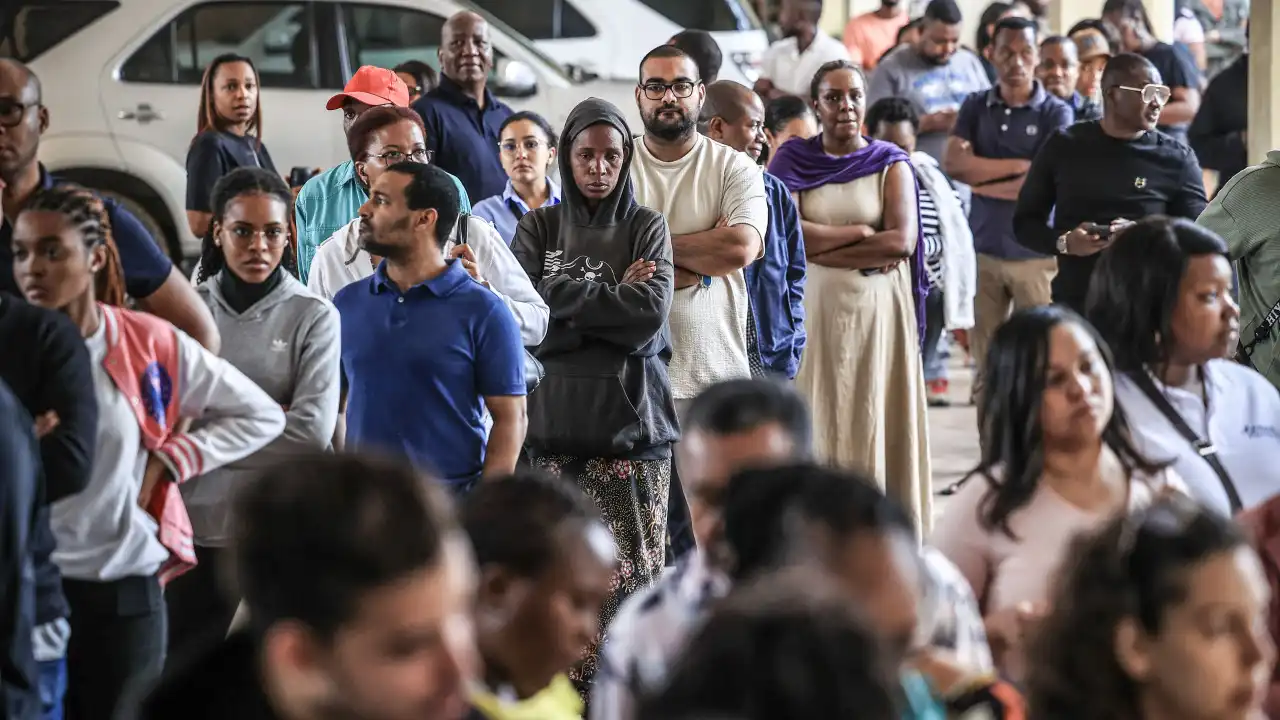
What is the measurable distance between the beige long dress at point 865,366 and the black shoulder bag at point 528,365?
2.06 meters

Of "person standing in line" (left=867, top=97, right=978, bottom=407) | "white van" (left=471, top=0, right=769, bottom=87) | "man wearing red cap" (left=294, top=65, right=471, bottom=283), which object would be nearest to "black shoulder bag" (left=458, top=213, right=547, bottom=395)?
"man wearing red cap" (left=294, top=65, right=471, bottom=283)

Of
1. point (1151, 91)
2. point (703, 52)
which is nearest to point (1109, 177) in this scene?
point (1151, 91)

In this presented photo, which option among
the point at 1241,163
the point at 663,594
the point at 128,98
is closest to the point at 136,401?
the point at 663,594

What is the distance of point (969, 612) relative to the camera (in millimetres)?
3096

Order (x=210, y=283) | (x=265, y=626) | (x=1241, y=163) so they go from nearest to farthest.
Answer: (x=265, y=626) → (x=210, y=283) → (x=1241, y=163)

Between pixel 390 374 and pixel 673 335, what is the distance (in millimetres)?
1755

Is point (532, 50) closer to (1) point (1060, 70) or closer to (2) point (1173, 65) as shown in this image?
(1) point (1060, 70)

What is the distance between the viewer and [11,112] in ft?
15.5

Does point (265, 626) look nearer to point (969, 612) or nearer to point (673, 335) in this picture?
point (969, 612)

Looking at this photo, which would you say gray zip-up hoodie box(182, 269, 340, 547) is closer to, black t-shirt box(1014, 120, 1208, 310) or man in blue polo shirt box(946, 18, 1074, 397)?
black t-shirt box(1014, 120, 1208, 310)

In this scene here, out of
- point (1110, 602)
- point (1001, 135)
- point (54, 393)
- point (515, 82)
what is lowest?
point (1110, 602)

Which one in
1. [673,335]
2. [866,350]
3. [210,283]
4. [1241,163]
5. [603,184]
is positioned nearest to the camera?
[210,283]

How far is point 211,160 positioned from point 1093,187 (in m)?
3.46

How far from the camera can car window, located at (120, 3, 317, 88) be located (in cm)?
1099
